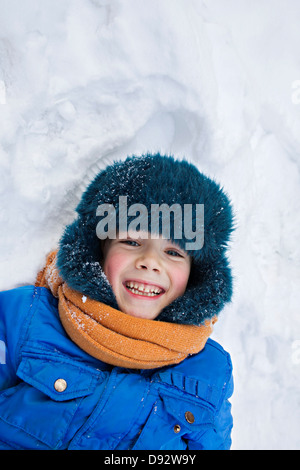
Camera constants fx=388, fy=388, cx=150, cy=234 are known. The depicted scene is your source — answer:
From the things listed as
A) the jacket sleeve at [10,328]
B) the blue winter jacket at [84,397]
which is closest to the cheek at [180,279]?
the blue winter jacket at [84,397]

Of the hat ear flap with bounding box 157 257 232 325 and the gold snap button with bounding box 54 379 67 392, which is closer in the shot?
the gold snap button with bounding box 54 379 67 392

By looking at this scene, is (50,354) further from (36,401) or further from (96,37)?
Answer: (96,37)

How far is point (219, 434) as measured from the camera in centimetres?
140

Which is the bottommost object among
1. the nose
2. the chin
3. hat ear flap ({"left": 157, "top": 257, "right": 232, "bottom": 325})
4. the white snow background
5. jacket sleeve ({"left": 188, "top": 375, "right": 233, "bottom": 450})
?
jacket sleeve ({"left": 188, "top": 375, "right": 233, "bottom": 450})

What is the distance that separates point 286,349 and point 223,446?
2.49 feet

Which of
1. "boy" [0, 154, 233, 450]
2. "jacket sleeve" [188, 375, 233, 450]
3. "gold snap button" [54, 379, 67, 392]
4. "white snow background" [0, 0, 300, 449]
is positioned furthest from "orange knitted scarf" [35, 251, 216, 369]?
"white snow background" [0, 0, 300, 449]

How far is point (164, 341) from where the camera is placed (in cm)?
134

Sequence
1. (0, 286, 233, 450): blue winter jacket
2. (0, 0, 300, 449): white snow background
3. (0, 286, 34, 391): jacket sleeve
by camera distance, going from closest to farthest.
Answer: (0, 286, 233, 450): blue winter jacket
(0, 286, 34, 391): jacket sleeve
(0, 0, 300, 449): white snow background

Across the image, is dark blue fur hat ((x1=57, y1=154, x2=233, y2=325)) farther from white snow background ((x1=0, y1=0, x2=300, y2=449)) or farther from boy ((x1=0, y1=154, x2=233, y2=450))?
white snow background ((x1=0, y1=0, x2=300, y2=449))

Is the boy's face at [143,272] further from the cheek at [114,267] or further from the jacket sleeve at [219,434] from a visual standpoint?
the jacket sleeve at [219,434]

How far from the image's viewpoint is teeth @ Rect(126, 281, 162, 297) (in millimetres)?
1387

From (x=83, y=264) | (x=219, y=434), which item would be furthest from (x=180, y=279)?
(x=219, y=434)

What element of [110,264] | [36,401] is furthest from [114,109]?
[36,401]

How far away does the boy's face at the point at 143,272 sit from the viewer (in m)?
1.37
